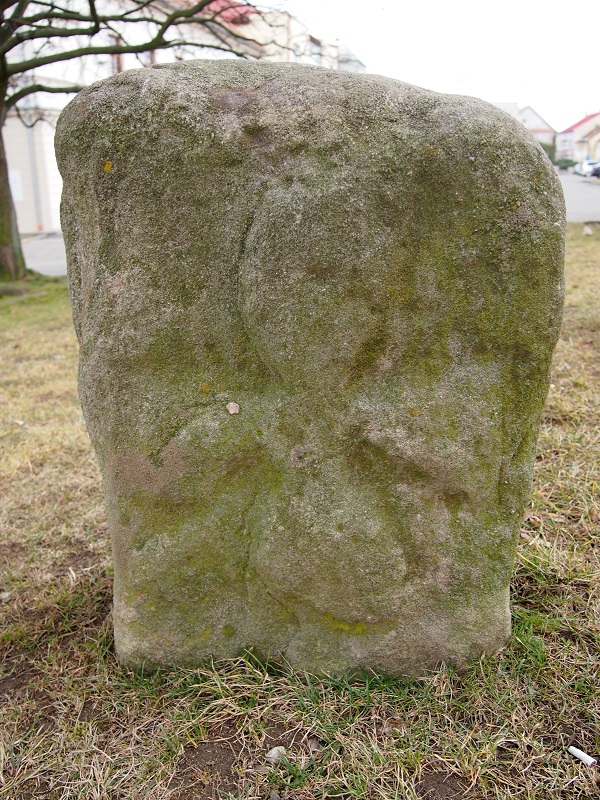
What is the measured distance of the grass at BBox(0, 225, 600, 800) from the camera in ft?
4.53

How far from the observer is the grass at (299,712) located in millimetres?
1382

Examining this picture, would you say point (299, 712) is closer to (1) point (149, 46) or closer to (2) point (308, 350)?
(2) point (308, 350)

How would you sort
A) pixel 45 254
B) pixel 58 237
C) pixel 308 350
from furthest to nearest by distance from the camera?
pixel 58 237 < pixel 45 254 < pixel 308 350

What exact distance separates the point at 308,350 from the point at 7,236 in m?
7.33

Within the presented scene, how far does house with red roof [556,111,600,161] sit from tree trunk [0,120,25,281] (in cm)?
Answer: 2531

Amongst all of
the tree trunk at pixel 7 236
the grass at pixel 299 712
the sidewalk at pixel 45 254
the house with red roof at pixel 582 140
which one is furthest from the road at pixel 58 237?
the house with red roof at pixel 582 140

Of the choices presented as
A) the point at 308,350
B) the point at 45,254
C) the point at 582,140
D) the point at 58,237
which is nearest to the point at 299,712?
the point at 308,350

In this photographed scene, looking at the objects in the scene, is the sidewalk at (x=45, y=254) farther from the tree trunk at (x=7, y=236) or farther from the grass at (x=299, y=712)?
the grass at (x=299, y=712)

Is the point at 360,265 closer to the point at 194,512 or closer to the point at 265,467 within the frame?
the point at 265,467

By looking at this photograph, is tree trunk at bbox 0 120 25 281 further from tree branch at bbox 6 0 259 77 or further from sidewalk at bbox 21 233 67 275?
tree branch at bbox 6 0 259 77

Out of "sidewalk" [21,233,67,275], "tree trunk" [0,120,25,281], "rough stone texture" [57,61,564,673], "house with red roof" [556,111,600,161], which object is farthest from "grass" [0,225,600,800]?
"house with red roof" [556,111,600,161]

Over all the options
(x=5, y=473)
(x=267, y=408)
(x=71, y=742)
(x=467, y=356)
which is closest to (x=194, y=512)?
(x=267, y=408)

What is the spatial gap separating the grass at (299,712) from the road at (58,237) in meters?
6.64

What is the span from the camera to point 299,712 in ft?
4.94
